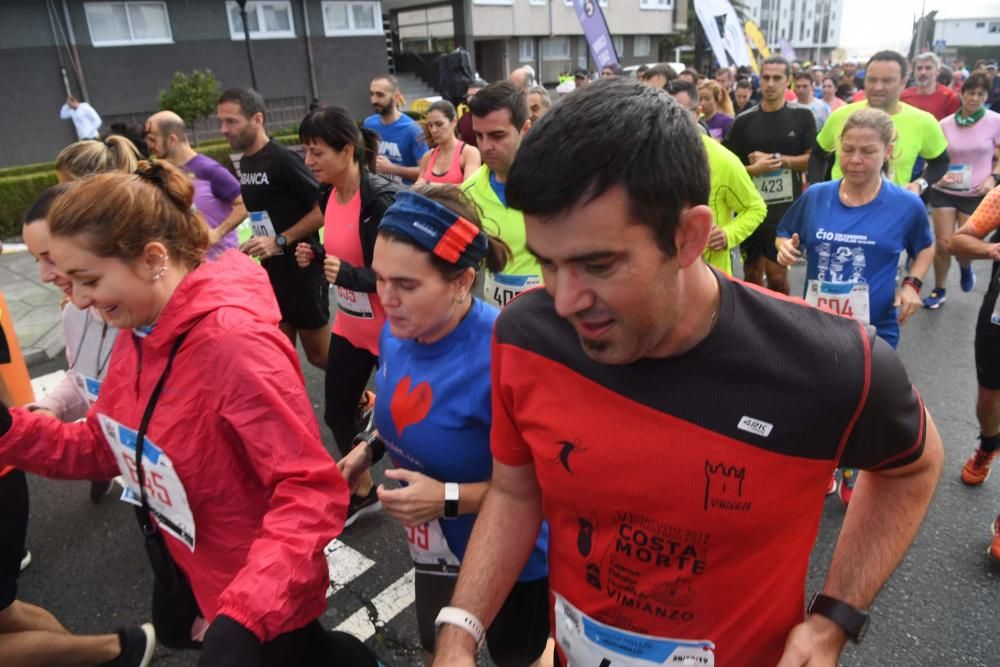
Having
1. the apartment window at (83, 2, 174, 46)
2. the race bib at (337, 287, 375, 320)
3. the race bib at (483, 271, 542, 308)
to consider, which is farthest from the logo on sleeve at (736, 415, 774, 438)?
the apartment window at (83, 2, 174, 46)

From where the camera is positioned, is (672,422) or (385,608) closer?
(672,422)

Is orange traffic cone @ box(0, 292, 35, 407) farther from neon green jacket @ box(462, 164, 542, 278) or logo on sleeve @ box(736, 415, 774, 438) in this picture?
logo on sleeve @ box(736, 415, 774, 438)

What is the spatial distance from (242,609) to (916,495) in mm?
1446

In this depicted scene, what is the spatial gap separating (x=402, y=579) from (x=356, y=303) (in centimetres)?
136

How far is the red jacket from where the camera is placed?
5.33 feet

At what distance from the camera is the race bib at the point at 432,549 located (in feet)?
6.91

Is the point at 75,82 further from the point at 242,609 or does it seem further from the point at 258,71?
the point at 242,609

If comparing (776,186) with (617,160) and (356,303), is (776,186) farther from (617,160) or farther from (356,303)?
(617,160)

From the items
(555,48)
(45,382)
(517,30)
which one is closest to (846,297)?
(45,382)

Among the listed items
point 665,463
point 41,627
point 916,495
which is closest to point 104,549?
point 41,627

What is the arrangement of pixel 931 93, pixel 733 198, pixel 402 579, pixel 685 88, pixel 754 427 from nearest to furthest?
pixel 754 427, pixel 402 579, pixel 733 198, pixel 685 88, pixel 931 93

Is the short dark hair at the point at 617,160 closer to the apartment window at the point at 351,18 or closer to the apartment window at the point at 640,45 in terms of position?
the apartment window at the point at 351,18

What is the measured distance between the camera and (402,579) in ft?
10.7

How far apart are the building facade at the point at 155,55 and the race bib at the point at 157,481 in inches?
815
